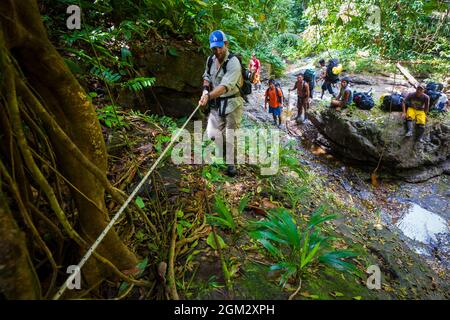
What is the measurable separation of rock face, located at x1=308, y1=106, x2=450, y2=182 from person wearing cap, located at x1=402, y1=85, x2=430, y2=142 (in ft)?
0.87

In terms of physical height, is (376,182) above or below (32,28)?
below

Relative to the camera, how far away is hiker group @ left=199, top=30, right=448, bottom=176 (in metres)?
3.72

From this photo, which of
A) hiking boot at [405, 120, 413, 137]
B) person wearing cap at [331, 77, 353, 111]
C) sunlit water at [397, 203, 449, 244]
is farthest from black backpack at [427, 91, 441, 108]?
sunlit water at [397, 203, 449, 244]

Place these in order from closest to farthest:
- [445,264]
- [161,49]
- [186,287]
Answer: [186,287] < [161,49] < [445,264]

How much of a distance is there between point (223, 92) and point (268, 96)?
20.7 feet

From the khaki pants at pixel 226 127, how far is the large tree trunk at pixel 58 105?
7.52 ft

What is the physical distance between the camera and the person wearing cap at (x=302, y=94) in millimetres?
10023

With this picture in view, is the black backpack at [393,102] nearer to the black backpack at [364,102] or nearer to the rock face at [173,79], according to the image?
the black backpack at [364,102]

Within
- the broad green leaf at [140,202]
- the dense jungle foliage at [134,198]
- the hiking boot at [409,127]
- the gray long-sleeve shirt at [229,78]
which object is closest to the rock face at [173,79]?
the dense jungle foliage at [134,198]

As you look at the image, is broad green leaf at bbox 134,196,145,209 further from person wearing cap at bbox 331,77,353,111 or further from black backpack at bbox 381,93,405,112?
black backpack at bbox 381,93,405,112
